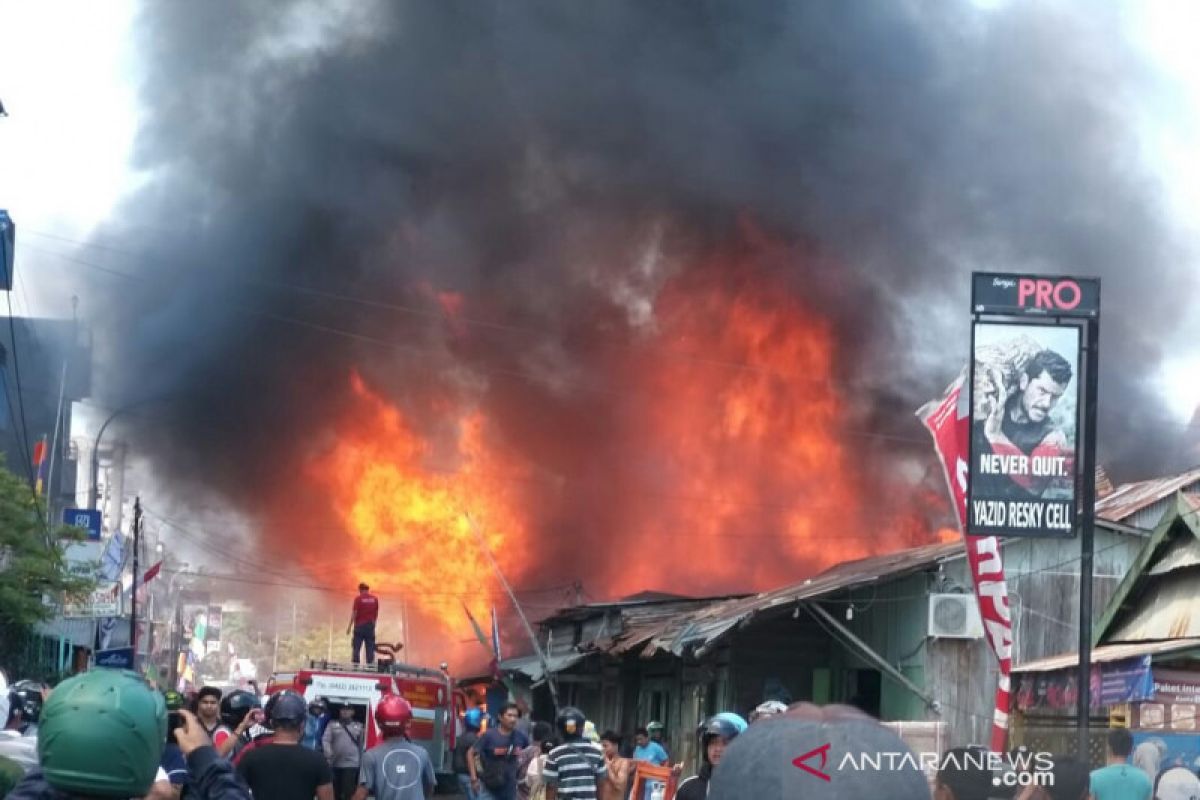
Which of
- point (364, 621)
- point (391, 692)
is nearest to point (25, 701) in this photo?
point (391, 692)

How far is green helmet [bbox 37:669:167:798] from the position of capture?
4203 millimetres

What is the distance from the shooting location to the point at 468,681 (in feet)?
141

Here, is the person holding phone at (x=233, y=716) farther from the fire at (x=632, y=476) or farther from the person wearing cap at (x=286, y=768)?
the fire at (x=632, y=476)

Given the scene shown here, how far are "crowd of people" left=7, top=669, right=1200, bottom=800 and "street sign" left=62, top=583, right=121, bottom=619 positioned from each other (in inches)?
692

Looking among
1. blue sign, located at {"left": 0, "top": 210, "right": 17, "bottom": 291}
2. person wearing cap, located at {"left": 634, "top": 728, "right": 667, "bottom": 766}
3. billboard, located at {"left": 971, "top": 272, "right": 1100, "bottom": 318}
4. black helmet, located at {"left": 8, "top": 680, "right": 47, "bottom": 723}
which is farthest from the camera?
blue sign, located at {"left": 0, "top": 210, "right": 17, "bottom": 291}

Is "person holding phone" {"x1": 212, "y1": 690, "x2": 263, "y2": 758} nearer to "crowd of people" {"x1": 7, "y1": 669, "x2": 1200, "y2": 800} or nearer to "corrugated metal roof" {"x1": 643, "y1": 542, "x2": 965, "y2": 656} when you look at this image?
"crowd of people" {"x1": 7, "y1": 669, "x2": 1200, "y2": 800}

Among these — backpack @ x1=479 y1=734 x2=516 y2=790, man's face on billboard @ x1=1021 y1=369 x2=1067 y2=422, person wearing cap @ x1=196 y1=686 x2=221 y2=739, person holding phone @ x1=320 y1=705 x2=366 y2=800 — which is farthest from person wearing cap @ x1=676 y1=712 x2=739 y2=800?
person holding phone @ x1=320 y1=705 x2=366 y2=800

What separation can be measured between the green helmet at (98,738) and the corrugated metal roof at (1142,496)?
65.3 ft

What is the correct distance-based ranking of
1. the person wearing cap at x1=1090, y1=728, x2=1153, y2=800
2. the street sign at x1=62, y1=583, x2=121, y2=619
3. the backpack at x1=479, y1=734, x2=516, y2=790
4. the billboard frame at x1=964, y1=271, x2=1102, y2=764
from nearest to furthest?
the person wearing cap at x1=1090, y1=728, x2=1153, y2=800, the billboard frame at x1=964, y1=271, x2=1102, y2=764, the backpack at x1=479, y1=734, x2=516, y2=790, the street sign at x1=62, y1=583, x2=121, y2=619

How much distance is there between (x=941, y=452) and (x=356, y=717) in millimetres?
9243

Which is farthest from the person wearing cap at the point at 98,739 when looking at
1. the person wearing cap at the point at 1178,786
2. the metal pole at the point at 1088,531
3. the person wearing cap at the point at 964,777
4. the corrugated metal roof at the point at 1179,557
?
the corrugated metal roof at the point at 1179,557

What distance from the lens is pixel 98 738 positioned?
420cm

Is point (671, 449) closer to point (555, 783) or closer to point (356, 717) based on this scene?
point (356, 717)

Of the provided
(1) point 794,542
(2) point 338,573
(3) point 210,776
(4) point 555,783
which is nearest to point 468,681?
(2) point 338,573
